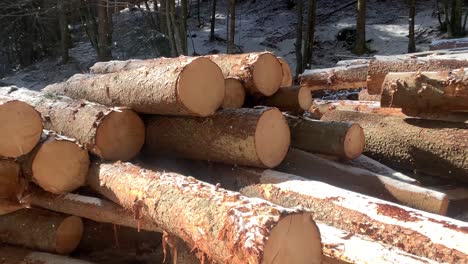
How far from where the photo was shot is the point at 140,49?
15.8 meters

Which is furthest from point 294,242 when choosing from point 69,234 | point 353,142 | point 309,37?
point 309,37

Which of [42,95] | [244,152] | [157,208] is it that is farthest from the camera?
[42,95]

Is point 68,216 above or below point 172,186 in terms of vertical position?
below

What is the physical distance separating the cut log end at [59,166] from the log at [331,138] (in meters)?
1.79

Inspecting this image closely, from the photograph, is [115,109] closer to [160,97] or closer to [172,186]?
[160,97]

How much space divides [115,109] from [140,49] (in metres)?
12.3

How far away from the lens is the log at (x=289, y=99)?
14.6 ft

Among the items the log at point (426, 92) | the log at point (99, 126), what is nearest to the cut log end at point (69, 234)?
the log at point (99, 126)

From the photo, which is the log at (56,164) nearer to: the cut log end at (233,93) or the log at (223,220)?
the log at (223,220)

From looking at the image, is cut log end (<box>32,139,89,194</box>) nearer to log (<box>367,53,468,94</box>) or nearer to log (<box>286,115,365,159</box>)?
log (<box>286,115,365,159</box>)

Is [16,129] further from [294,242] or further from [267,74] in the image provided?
[294,242]

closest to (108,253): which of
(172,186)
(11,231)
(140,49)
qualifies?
(11,231)

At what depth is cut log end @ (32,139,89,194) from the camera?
3.65 metres

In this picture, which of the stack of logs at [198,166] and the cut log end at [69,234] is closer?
the stack of logs at [198,166]
